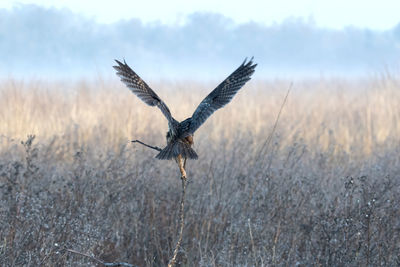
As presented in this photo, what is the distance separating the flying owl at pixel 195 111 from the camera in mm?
2846

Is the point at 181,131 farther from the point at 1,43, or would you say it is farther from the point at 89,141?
the point at 1,43

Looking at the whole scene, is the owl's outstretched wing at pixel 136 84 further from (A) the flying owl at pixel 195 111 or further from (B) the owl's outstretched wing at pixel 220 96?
(B) the owl's outstretched wing at pixel 220 96

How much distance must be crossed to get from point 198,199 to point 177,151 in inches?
98.9

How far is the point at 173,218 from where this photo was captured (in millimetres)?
4852

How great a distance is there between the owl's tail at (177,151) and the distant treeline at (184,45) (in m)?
60.5

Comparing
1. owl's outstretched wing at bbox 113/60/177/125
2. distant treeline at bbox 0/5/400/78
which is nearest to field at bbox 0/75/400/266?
owl's outstretched wing at bbox 113/60/177/125

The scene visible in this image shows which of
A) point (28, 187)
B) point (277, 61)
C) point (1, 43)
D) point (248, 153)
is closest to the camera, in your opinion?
point (28, 187)

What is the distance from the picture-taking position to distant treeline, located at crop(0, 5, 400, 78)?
65938 millimetres

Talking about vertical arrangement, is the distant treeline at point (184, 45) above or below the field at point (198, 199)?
above

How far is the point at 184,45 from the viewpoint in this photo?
7344 centimetres

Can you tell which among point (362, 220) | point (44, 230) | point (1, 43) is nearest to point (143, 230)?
point (44, 230)

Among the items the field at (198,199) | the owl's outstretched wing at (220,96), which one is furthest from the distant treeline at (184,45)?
the owl's outstretched wing at (220,96)

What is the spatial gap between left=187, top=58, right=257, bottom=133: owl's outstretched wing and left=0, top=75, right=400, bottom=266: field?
3.16 feet

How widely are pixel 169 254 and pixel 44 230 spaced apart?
2.97 ft
